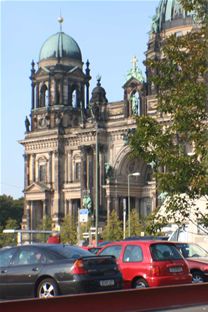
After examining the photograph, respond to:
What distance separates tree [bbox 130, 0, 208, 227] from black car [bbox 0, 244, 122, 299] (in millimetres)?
2691

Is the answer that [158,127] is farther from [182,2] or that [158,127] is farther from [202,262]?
[202,262]

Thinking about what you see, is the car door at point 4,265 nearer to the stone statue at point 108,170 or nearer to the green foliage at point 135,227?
the green foliage at point 135,227

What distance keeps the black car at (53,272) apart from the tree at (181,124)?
2.69m

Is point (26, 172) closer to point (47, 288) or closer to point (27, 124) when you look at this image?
point (27, 124)

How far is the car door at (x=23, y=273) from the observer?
17703 millimetres

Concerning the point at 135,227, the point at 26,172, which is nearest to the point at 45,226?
the point at 26,172

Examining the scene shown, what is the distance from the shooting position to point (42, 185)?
4136 inches

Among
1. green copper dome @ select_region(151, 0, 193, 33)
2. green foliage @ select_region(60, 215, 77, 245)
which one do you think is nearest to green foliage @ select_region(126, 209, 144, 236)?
green foliage @ select_region(60, 215, 77, 245)

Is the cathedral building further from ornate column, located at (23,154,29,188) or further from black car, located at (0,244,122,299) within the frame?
black car, located at (0,244,122,299)

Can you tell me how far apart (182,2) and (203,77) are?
7.02 ft

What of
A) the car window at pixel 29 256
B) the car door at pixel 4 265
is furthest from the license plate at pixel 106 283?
the car door at pixel 4 265

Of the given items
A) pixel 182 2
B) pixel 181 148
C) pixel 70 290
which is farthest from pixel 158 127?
pixel 70 290

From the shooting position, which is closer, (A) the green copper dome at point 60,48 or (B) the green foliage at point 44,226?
(B) the green foliage at point 44,226

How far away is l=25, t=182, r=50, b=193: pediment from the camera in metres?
104
